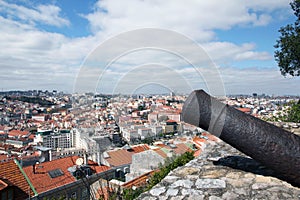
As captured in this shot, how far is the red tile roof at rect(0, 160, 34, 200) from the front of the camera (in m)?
11.1

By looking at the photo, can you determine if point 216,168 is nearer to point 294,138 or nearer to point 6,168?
point 294,138

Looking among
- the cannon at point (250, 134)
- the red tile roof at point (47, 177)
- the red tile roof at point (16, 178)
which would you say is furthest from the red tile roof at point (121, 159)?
the cannon at point (250, 134)

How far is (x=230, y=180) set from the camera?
8.84 ft

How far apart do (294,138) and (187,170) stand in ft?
4.04

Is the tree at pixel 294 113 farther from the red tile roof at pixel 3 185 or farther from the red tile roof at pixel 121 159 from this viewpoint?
the red tile roof at pixel 3 185

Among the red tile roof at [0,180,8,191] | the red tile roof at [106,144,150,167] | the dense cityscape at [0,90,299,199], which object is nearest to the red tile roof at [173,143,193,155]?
the dense cityscape at [0,90,299,199]

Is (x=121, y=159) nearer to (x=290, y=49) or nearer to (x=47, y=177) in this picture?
(x=47, y=177)

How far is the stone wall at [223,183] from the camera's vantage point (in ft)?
7.91

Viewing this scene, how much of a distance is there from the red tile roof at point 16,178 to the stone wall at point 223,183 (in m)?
10.4

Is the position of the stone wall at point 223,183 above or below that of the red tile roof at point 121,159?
above

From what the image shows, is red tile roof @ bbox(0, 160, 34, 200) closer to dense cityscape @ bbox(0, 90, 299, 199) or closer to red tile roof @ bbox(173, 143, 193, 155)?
dense cityscape @ bbox(0, 90, 299, 199)

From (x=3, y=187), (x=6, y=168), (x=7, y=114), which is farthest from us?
(x=7, y=114)

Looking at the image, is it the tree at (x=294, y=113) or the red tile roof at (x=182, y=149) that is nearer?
the tree at (x=294, y=113)

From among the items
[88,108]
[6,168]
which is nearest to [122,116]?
[88,108]
